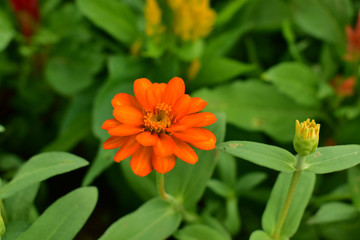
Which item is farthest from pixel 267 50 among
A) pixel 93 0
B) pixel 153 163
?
pixel 153 163

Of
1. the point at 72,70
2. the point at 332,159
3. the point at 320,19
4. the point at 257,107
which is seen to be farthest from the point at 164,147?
the point at 320,19

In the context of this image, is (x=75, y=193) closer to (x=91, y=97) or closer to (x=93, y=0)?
(x=91, y=97)

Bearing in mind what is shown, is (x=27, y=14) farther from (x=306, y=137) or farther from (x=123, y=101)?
(x=306, y=137)

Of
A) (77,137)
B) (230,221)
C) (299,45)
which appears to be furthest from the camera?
(299,45)

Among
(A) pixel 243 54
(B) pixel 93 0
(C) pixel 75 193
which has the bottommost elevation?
(C) pixel 75 193

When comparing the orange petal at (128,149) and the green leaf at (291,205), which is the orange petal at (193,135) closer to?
the orange petal at (128,149)

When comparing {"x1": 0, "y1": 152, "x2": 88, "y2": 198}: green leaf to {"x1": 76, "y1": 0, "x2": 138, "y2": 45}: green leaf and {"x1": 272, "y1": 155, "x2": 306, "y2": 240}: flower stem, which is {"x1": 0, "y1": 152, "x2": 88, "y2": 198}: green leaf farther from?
{"x1": 76, "y1": 0, "x2": 138, "y2": 45}: green leaf

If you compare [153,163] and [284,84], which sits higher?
[284,84]

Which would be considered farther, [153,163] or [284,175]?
[284,175]
